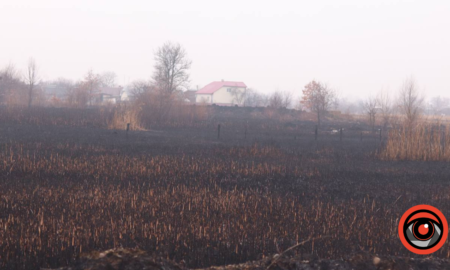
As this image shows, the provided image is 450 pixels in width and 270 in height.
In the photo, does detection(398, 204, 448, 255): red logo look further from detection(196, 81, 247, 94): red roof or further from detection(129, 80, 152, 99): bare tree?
detection(196, 81, 247, 94): red roof

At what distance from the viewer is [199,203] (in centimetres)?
902

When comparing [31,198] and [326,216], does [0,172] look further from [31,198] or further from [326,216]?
[326,216]

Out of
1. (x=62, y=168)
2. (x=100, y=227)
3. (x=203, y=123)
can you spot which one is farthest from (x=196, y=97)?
(x=100, y=227)

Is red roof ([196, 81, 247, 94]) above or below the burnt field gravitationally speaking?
above

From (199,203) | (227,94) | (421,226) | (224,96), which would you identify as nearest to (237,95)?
(227,94)

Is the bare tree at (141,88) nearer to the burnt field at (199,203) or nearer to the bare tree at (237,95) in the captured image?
the burnt field at (199,203)

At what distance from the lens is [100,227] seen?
694cm

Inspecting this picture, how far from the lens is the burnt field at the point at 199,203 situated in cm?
632

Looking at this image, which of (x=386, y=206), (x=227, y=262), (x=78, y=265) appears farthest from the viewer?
(x=386, y=206)

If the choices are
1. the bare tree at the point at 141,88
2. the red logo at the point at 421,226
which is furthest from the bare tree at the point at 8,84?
the red logo at the point at 421,226

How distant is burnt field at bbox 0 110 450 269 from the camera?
20.7 ft

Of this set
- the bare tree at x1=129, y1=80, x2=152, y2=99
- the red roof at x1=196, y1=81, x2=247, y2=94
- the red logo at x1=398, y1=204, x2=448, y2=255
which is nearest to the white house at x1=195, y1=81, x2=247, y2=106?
the red roof at x1=196, y1=81, x2=247, y2=94

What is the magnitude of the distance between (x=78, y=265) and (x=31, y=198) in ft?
13.7

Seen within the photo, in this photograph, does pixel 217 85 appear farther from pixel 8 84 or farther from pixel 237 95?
pixel 8 84
